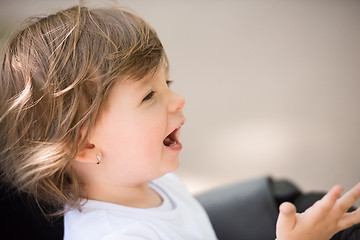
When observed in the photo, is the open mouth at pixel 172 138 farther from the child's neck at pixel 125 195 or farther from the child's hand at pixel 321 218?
the child's hand at pixel 321 218

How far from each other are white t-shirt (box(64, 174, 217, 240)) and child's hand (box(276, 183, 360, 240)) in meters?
0.21

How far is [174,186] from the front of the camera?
80 cm

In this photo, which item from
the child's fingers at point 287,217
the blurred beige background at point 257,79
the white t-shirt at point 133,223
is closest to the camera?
the child's fingers at point 287,217

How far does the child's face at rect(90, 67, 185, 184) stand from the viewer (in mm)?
563

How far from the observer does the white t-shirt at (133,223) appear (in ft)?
1.88

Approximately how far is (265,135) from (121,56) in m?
0.96

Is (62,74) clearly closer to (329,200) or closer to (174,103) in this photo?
(174,103)

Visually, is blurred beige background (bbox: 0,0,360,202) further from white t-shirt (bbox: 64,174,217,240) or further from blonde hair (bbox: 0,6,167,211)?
blonde hair (bbox: 0,6,167,211)

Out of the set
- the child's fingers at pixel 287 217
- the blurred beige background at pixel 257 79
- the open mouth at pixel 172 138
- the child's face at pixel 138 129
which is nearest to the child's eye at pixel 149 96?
the child's face at pixel 138 129

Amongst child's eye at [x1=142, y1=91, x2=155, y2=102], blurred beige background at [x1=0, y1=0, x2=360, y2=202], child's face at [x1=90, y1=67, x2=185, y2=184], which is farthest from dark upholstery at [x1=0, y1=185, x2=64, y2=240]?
blurred beige background at [x1=0, y1=0, x2=360, y2=202]

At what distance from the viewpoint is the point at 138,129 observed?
579 mm

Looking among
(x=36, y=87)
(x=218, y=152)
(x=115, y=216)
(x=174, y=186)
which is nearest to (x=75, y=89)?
(x=36, y=87)

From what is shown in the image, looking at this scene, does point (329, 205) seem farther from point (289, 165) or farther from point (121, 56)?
point (289, 165)

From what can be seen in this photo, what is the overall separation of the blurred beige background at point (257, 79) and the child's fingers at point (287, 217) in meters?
0.81
